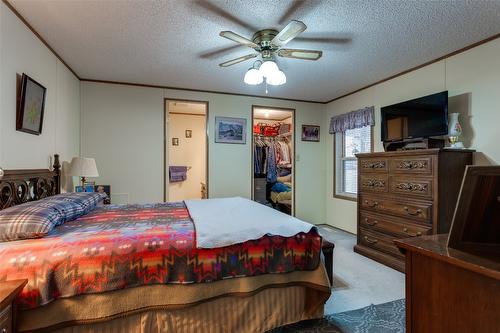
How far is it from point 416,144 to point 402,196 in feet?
2.35

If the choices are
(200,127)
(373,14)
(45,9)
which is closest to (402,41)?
(373,14)

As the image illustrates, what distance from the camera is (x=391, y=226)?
2887 millimetres

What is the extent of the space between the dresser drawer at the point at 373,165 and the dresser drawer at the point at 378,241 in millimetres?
765

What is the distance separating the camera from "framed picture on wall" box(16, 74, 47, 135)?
208 cm

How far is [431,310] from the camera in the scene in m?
0.89

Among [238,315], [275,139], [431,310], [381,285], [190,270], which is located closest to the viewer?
[431,310]

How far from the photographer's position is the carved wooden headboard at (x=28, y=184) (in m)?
1.86

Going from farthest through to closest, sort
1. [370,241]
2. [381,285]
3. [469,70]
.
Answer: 1. [370,241]
2. [469,70]
3. [381,285]

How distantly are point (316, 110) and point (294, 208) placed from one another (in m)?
1.91

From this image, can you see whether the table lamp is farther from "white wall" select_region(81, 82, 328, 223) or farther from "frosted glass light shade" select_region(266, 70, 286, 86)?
"frosted glass light shade" select_region(266, 70, 286, 86)

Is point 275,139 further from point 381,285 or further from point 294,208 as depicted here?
point 381,285

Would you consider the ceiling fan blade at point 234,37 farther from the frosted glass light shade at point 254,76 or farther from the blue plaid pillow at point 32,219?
the blue plaid pillow at point 32,219

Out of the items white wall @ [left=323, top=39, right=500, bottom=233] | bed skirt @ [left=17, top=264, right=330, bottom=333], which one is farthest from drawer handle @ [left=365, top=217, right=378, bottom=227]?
bed skirt @ [left=17, top=264, right=330, bottom=333]

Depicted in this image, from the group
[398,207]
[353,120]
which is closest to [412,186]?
[398,207]
